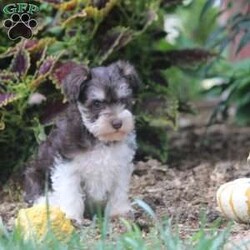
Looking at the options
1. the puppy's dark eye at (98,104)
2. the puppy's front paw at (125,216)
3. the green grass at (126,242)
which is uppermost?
the puppy's dark eye at (98,104)

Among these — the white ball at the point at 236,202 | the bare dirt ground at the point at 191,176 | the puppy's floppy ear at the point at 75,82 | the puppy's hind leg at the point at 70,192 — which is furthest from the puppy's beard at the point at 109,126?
the white ball at the point at 236,202

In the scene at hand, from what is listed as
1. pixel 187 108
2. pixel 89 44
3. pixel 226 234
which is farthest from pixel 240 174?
pixel 226 234

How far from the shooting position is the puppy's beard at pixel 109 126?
589 centimetres

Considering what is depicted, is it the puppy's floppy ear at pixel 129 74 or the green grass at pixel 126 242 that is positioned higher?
the puppy's floppy ear at pixel 129 74

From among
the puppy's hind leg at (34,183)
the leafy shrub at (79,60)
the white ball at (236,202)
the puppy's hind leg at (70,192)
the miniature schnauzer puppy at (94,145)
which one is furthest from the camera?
the leafy shrub at (79,60)

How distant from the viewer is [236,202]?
5824 mm

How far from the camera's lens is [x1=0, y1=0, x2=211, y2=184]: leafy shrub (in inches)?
284

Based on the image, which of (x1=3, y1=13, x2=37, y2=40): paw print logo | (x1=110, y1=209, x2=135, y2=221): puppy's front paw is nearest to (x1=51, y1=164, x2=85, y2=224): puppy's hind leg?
(x1=110, y1=209, x2=135, y2=221): puppy's front paw

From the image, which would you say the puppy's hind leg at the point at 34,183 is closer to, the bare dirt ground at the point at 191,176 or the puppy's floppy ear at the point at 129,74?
the bare dirt ground at the point at 191,176

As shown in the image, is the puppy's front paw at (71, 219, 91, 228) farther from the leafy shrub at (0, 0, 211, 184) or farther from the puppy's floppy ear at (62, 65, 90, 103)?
the leafy shrub at (0, 0, 211, 184)

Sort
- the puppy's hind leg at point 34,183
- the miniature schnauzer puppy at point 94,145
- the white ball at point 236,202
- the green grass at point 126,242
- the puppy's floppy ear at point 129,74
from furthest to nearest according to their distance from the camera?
the puppy's hind leg at point 34,183, the puppy's floppy ear at point 129,74, the miniature schnauzer puppy at point 94,145, the white ball at point 236,202, the green grass at point 126,242

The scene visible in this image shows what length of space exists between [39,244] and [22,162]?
2830 millimetres

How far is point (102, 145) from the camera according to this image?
20.0ft

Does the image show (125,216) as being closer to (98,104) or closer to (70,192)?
(70,192)
